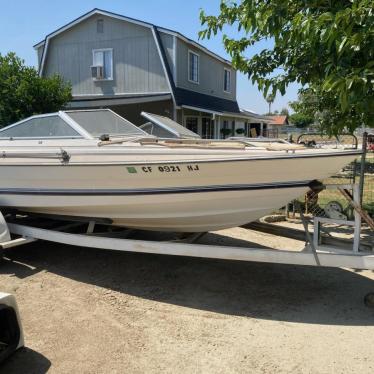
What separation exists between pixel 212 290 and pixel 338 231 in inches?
85.6

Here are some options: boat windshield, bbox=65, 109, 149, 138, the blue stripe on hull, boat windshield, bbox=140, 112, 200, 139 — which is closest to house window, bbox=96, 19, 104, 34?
boat windshield, bbox=140, 112, 200, 139

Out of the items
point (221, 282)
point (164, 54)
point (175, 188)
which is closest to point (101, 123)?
point (175, 188)

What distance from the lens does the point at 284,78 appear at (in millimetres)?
5590

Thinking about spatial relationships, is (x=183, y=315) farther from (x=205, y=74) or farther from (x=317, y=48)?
(x=205, y=74)

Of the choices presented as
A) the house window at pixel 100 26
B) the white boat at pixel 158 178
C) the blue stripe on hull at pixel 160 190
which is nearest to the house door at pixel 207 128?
the house window at pixel 100 26

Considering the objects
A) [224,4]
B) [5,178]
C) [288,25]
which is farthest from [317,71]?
[5,178]

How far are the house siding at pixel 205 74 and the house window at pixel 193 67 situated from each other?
192mm

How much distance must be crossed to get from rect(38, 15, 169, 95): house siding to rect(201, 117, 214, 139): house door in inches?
176

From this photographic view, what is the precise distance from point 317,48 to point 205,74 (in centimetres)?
1714

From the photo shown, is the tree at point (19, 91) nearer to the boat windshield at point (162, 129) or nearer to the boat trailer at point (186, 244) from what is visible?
the boat windshield at point (162, 129)

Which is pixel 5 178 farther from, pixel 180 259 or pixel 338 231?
pixel 338 231

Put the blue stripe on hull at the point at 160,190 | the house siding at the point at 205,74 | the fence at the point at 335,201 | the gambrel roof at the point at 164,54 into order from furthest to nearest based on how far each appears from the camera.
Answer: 1. the house siding at the point at 205,74
2. the gambrel roof at the point at 164,54
3. the fence at the point at 335,201
4. the blue stripe on hull at the point at 160,190

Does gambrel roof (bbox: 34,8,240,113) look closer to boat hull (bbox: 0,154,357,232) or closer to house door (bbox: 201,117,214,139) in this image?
house door (bbox: 201,117,214,139)

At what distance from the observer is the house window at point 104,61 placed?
60.1 ft
